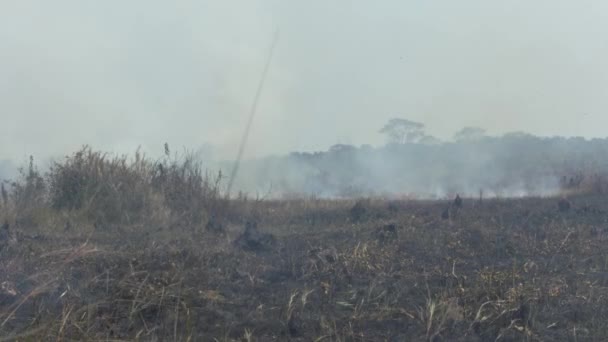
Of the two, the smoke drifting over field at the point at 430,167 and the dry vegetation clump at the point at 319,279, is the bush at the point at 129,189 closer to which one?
the dry vegetation clump at the point at 319,279

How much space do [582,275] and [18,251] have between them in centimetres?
523

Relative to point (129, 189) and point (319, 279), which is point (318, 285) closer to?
point (319, 279)

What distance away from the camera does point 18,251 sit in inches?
297

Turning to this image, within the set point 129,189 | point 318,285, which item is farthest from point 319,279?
point 129,189

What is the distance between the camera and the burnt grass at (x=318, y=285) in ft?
16.9

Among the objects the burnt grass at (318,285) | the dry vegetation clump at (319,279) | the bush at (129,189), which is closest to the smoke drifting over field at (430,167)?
the bush at (129,189)

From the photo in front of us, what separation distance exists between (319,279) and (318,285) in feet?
0.65

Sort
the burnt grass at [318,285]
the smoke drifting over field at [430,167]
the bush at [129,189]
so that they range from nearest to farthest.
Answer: the burnt grass at [318,285]
the bush at [129,189]
the smoke drifting over field at [430,167]

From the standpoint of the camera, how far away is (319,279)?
6398 mm

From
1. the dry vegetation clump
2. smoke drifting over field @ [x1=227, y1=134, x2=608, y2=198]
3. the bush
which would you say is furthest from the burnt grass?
smoke drifting over field @ [x1=227, y1=134, x2=608, y2=198]

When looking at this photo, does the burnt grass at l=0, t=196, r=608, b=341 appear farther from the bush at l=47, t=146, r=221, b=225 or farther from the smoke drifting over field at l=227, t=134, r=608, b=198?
the smoke drifting over field at l=227, t=134, r=608, b=198

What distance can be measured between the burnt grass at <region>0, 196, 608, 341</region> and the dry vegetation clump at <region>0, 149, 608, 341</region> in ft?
0.05

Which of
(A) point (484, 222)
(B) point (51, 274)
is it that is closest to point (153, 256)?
(B) point (51, 274)

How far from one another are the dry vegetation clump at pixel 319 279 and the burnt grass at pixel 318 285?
16mm
